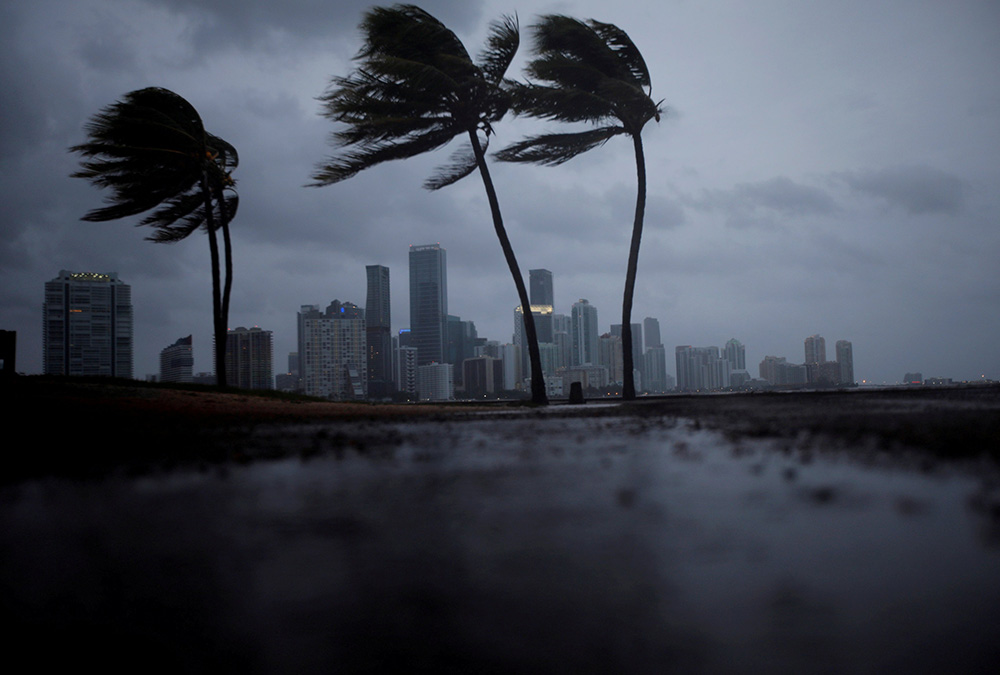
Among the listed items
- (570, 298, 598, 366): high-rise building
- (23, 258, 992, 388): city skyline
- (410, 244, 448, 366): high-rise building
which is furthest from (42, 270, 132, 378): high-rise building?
(410, 244, 448, 366): high-rise building

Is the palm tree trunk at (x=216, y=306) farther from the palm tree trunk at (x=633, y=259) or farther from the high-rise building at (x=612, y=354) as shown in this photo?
the high-rise building at (x=612, y=354)

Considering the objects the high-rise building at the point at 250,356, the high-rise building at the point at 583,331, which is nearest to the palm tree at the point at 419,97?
the high-rise building at the point at 250,356

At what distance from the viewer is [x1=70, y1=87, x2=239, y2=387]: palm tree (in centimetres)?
1308

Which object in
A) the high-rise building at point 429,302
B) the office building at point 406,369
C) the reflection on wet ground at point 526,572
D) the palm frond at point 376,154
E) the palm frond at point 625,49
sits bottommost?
the reflection on wet ground at point 526,572

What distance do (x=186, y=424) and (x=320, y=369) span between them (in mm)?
57679

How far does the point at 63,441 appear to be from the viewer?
10.00 feet

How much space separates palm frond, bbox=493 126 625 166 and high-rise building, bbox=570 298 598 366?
58.8 meters

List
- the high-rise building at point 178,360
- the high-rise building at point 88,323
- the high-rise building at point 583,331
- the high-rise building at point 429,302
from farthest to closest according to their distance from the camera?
the high-rise building at point 429,302 → the high-rise building at point 583,331 → the high-rise building at point 178,360 → the high-rise building at point 88,323

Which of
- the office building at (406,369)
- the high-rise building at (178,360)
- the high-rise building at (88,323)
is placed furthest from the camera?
the office building at (406,369)

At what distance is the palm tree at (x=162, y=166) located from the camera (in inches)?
515

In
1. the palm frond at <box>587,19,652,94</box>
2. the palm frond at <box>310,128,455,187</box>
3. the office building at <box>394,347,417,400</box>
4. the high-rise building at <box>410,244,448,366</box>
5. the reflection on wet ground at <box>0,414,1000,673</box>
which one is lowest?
the reflection on wet ground at <box>0,414,1000,673</box>

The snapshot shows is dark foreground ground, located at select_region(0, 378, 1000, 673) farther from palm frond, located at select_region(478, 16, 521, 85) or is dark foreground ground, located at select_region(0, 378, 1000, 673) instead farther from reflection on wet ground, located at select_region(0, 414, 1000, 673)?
palm frond, located at select_region(478, 16, 521, 85)

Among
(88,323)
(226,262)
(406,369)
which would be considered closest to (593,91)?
(226,262)

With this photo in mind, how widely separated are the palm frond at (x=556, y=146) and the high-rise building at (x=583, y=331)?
193 feet
